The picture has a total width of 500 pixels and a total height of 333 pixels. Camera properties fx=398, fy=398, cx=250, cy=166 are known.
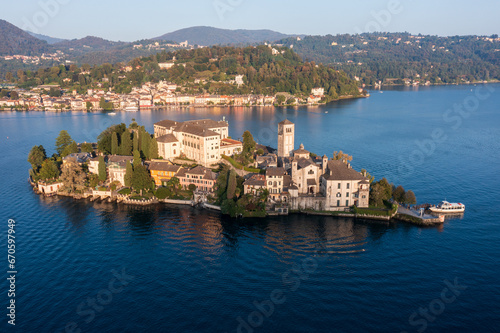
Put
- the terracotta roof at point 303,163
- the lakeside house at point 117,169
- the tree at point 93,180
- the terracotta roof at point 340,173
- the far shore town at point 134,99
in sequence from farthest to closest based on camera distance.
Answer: the far shore town at point 134,99 < the lakeside house at point 117,169 < the tree at point 93,180 < the terracotta roof at point 303,163 < the terracotta roof at point 340,173

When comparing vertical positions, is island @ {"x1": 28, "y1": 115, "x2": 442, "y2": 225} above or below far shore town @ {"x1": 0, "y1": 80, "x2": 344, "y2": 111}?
below

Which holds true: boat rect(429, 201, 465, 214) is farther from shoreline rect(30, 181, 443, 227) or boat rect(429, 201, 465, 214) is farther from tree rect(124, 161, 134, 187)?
tree rect(124, 161, 134, 187)

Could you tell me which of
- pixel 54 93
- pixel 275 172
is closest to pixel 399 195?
pixel 275 172

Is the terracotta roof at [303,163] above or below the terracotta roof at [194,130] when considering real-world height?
below

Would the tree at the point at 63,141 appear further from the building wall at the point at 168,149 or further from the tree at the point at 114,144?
the building wall at the point at 168,149

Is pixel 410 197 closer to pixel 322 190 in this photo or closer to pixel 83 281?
pixel 322 190

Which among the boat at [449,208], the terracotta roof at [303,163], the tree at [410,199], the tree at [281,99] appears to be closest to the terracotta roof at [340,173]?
the terracotta roof at [303,163]

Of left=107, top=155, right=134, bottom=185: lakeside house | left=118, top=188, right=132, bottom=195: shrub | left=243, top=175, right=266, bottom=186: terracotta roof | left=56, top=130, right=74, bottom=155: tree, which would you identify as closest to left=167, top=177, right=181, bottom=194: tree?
left=118, top=188, right=132, bottom=195: shrub

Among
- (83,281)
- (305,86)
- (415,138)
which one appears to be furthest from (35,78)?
(83,281)
